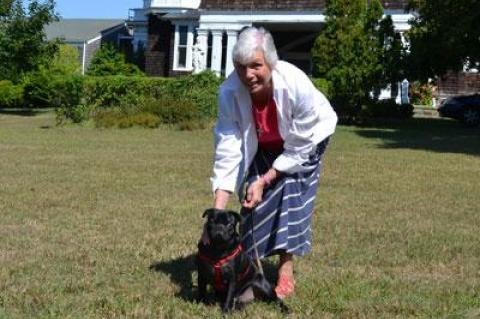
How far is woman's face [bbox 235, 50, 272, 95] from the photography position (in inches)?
194

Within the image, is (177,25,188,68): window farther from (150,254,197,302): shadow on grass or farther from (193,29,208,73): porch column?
(150,254,197,302): shadow on grass

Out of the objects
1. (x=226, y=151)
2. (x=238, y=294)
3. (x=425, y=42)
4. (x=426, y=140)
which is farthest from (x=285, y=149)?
(x=425, y=42)

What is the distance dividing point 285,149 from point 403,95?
32173 millimetres

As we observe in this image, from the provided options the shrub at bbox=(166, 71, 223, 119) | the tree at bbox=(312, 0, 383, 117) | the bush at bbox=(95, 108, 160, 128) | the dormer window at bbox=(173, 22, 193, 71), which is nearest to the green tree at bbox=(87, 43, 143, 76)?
the dormer window at bbox=(173, 22, 193, 71)

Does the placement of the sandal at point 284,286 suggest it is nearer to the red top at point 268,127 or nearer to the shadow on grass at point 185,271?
the shadow on grass at point 185,271

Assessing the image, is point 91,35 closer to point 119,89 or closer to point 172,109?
point 119,89

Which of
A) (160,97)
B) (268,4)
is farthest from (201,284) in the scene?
(268,4)

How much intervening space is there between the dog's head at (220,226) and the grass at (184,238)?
1.72 ft

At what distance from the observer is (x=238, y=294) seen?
5242mm

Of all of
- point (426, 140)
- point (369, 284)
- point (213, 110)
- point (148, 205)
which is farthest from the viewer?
point (213, 110)

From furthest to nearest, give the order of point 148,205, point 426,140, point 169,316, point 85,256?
point 426,140 < point 148,205 < point 85,256 < point 169,316

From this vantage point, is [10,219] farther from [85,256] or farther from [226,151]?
[226,151]

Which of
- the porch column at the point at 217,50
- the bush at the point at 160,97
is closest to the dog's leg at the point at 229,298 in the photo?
the bush at the point at 160,97

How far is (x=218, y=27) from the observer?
130ft
